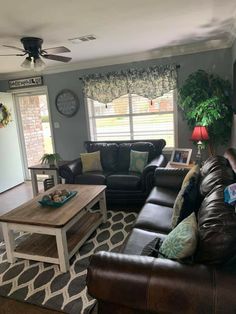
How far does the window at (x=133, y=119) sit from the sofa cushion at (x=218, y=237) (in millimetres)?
3248

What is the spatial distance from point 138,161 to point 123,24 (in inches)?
78.7

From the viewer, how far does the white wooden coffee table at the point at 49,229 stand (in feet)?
7.52

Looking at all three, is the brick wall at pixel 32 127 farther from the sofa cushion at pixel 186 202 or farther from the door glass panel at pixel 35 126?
the sofa cushion at pixel 186 202

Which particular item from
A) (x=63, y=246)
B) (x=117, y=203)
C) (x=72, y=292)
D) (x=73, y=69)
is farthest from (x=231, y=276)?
(x=73, y=69)

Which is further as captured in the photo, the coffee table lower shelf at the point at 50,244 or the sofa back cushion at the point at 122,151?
the sofa back cushion at the point at 122,151

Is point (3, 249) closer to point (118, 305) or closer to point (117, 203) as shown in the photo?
point (117, 203)

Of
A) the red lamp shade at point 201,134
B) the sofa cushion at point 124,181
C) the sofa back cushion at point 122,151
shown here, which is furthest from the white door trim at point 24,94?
the red lamp shade at point 201,134

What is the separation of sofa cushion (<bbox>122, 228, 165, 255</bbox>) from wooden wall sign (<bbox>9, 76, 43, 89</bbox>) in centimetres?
414

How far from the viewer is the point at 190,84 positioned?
383 cm

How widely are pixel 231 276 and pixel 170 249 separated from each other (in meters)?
0.35

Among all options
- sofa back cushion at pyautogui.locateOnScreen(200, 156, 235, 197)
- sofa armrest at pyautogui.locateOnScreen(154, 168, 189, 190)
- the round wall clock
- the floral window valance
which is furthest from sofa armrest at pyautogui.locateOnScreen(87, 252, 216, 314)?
the round wall clock

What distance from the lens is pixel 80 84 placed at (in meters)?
4.86

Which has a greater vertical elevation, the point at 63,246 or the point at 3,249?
the point at 63,246

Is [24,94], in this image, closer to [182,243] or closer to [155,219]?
[155,219]
